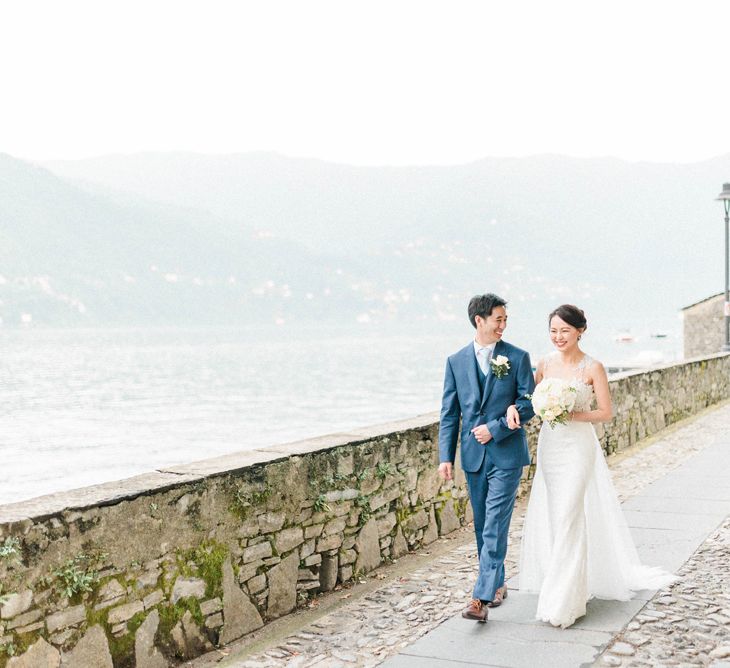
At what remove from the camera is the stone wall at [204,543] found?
4312mm

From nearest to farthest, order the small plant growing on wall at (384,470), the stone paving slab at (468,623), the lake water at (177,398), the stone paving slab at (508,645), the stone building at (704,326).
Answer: the stone paving slab at (508,645), the stone paving slab at (468,623), the small plant growing on wall at (384,470), the stone building at (704,326), the lake water at (177,398)

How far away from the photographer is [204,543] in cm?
523

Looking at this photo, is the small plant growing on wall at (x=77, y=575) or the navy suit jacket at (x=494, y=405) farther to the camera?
the navy suit jacket at (x=494, y=405)

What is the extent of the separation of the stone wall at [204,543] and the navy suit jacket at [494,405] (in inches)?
46.3

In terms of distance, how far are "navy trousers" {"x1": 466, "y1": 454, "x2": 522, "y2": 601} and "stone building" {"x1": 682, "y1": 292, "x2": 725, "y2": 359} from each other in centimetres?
2936

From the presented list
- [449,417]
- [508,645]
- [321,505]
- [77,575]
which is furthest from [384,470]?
[77,575]

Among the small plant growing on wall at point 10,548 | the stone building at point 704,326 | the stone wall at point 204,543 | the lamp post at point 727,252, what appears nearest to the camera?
the small plant growing on wall at point 10,548

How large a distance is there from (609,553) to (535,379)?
1.14m

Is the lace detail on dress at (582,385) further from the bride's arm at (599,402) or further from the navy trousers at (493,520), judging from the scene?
the navy trousers at (493,520)

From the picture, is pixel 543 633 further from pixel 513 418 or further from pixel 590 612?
pixel 513 418

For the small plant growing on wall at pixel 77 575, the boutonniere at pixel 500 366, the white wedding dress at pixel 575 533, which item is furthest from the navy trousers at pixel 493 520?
the small plant growing on wall at pixel 77 575

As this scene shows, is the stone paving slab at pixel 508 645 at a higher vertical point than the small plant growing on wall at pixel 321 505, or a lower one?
lower

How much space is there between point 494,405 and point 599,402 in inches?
23.7

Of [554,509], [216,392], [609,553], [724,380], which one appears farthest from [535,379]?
[216,392]
